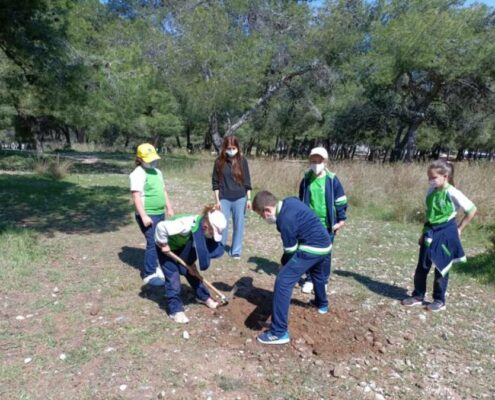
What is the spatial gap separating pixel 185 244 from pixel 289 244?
1.10m

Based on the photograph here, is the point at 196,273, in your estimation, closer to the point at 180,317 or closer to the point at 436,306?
the point at 180,317

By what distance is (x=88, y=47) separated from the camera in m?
9.05

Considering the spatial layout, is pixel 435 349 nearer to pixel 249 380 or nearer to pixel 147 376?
pixel 249 380

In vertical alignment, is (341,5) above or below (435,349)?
above

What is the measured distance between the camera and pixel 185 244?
3.98 m

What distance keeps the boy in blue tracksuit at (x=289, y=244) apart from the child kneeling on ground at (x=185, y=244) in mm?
425

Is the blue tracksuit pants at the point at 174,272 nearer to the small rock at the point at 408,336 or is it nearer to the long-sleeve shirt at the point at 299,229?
the long-sleeve shirt at the point at 299,229

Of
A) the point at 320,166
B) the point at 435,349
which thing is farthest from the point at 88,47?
the point at 435,349

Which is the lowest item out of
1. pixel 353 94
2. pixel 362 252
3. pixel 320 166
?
pixel 362 252

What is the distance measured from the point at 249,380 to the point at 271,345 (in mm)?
514

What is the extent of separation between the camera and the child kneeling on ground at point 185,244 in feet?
11.7

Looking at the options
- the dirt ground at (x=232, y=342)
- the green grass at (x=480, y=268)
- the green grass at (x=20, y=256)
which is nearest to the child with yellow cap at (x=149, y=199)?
the dirt ground at (x=232, y=342)

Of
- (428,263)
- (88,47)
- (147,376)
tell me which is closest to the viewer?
(147,376)

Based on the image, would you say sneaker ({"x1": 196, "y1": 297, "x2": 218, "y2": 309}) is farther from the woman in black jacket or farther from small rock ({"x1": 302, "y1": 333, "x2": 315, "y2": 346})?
the woman in black jacket
